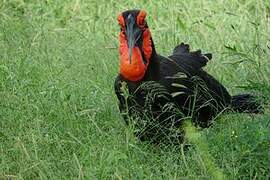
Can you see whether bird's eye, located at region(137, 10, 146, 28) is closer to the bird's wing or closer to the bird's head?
the bird's head

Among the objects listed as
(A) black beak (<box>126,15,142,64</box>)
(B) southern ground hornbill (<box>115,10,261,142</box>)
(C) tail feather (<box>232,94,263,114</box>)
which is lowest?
(C) tail feather (<box>232,94,263,114</box>)

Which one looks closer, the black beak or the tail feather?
the black beak

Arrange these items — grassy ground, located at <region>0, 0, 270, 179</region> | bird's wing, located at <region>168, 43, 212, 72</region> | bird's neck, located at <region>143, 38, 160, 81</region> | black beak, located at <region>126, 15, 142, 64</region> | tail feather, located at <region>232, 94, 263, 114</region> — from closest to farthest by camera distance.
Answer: grassy ground, located at <region>0, 0, 270, 179</region>
black beak, located at <region>126, 15, 142, 64</region>
bird's neck, located at <region>143, 38, 160, 81</region>
tail feather, located at <region>232, 94, 263, 114</region>
bird's wing, located at <region>168, 43, 212, 72</region>

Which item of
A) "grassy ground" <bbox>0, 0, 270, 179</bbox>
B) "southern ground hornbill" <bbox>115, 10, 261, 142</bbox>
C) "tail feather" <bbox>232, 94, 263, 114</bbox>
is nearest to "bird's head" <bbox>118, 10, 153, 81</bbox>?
"southern ground hornbill" <bbox>115, 10, 261, 142</bbox>

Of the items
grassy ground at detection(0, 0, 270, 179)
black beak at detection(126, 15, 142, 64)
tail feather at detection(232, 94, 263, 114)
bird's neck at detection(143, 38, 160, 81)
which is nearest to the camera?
grassy ground at detection(0, 0, 270, 179)

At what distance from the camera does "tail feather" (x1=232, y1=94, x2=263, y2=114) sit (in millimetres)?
4562

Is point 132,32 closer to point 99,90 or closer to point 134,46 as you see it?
point 134,46

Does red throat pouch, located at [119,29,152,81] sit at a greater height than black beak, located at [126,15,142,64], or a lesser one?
lesser

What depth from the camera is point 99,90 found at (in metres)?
5.01

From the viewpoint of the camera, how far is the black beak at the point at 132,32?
4.31 meters

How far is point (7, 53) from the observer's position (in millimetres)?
5746

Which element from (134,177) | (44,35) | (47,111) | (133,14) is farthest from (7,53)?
(134,177)

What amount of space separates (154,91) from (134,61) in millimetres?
199

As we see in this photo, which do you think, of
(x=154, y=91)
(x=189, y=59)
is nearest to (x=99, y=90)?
(x=189, y=59)
